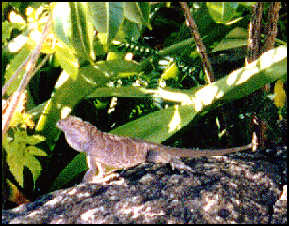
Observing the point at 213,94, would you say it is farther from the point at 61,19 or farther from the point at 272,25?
the point at 61,19

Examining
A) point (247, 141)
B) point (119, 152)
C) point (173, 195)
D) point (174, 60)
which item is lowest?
point (247, 141)

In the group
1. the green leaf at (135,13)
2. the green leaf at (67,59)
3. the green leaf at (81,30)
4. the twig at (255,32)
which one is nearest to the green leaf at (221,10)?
the green leaf at (135,13)

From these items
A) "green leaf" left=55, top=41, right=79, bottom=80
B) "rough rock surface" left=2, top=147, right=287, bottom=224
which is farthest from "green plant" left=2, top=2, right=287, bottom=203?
"rough rock surface" left=2, top=147, right=287, bottom=224

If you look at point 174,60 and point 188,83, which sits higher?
point 174,60

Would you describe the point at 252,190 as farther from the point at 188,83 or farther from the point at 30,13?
the point at 30,13

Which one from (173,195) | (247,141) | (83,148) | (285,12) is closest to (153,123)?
(83,148)
